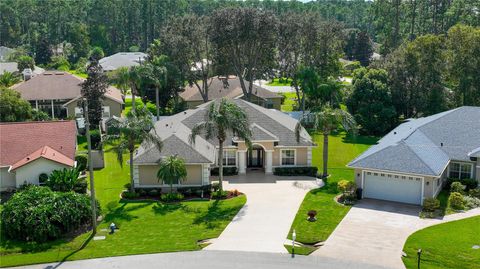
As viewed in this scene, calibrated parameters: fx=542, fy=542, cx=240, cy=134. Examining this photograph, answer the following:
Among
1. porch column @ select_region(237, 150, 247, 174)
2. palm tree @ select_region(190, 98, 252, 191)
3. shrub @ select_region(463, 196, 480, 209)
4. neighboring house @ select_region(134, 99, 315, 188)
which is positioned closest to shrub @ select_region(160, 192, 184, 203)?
neighboring house @ select_region(134, 99, 315, 188)

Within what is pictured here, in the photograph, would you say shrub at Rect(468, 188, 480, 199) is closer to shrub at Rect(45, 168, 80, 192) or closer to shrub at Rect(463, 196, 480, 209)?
shrub at Rect(463, 196, 480, 209)

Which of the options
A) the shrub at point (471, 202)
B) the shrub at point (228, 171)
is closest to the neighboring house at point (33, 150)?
the shrub at point (228, 171)

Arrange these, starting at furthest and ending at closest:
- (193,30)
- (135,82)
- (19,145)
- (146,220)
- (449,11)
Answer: (449,11)
(193,30)
(135,82)
(19,145)
(146,220)

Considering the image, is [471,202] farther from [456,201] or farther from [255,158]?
[255,158]

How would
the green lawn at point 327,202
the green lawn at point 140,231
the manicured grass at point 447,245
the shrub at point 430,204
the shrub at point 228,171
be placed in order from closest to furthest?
1. the manicured grass at point 447,245
2. the green lawn at point 140,231
3. the green lawn at point 327,202
4. the shrub at point 430,204
5. the shrub at point 228,171

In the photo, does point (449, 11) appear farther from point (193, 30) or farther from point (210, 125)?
point (210, 125)

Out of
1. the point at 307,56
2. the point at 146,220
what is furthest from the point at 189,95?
the point at 146,220

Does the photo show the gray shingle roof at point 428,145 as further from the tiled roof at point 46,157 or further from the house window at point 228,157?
the tiled roof at point 46,157
